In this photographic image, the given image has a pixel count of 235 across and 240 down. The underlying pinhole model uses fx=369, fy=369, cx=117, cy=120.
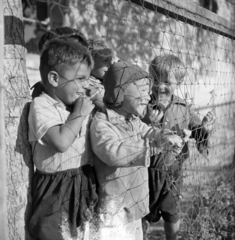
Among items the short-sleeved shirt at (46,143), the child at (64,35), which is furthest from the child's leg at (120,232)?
the child at (64,35)

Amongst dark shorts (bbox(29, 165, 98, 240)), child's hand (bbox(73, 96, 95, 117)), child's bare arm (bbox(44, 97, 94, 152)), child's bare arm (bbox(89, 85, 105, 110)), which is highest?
child's bare arm (bbox(89, 85, 105, 110))

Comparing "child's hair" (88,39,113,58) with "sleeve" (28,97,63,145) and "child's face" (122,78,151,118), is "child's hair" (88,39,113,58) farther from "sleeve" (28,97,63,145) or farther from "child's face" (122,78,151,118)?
"sleeve" (28,97,63,145)

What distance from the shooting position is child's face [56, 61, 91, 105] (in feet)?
6.02

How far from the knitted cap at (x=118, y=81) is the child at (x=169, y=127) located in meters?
0.57

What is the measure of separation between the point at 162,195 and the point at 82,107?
45.2 inches

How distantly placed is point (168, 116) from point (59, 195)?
1.18 metres

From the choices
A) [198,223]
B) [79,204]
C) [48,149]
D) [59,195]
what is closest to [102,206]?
[79,204]

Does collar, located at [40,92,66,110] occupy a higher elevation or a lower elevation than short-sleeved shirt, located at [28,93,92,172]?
higher

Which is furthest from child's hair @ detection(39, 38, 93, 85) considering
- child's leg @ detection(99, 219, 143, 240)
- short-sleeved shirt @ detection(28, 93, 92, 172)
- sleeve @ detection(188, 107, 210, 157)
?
sleeve @ detection(188, 107, 210, 157)

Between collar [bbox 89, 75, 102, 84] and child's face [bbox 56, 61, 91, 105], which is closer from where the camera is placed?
child's face [bbox 56, 61, 91, 105]

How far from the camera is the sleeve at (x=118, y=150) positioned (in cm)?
175

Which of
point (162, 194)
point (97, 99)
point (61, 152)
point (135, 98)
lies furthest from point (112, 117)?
point (162, 194)

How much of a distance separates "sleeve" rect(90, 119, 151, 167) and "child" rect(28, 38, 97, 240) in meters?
0.10

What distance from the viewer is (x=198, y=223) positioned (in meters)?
3.22
